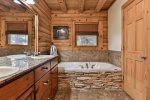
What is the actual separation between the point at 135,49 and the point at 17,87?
2709 millimetres

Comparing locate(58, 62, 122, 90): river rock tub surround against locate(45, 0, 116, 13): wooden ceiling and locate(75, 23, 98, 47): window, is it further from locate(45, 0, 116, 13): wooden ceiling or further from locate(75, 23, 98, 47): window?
locate(75, 23, 98, 47): window

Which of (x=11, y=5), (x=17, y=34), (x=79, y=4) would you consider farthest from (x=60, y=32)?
(x=11, y=5)

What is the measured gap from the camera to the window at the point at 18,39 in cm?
273

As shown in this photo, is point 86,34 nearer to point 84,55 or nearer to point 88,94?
point 84,55

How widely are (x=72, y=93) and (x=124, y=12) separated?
7.41 ft

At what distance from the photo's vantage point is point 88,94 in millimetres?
3996

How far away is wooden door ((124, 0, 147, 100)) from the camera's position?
3193 millimetres

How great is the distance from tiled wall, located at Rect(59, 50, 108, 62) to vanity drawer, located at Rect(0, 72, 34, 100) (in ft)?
14.9

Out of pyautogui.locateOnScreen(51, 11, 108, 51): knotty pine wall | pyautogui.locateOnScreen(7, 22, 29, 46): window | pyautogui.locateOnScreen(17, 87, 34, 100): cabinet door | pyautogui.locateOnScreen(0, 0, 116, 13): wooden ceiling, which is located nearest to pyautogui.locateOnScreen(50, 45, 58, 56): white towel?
pyautogui.locateOnScreen(51, 11, 108, 51): knotty pine wall

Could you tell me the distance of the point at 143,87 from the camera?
3.15 metres

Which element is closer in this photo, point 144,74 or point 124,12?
point 144,74

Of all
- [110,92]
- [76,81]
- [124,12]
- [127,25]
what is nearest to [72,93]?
[76,81]

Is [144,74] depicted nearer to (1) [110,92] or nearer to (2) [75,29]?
(1) [110,92]

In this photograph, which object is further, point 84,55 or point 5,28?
point 84,55
